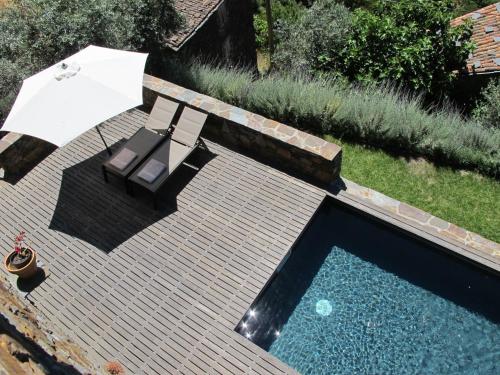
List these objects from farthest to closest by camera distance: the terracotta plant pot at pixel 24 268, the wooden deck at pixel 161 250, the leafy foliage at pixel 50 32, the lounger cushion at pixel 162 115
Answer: the leafy foliage at pixel 50 32 → the lounger cushion at pixel 162 115 → the terracotta plant pot at pixel 24 268 → the wooden deck at pixel 161 250

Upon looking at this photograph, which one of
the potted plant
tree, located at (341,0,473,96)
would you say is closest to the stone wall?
the potted plant

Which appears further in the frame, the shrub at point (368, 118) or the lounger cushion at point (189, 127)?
the shrub at point (368, 118)

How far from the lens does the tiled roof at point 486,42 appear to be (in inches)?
558

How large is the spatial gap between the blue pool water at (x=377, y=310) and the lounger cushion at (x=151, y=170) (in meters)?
2.93

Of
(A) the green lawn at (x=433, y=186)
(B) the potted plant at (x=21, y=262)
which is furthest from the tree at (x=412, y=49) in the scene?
(B) the potted plant at (x=21, y=262)

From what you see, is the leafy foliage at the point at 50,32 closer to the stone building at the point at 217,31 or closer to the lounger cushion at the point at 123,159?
the lounger cushion at the point at 123,159

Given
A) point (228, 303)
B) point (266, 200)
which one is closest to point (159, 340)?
point (228, 303)

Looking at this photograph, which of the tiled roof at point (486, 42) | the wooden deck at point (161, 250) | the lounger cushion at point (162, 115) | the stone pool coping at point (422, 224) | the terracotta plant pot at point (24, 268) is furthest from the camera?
the tiled roof at point (486, 42)

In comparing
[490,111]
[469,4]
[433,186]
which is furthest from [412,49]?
[469,4]

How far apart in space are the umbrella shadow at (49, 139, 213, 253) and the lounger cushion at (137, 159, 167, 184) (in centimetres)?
56

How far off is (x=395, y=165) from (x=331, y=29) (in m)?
6.31

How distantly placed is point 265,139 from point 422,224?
11.0 ft

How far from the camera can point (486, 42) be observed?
15531mm

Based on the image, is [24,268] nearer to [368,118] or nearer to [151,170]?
[151,170]
